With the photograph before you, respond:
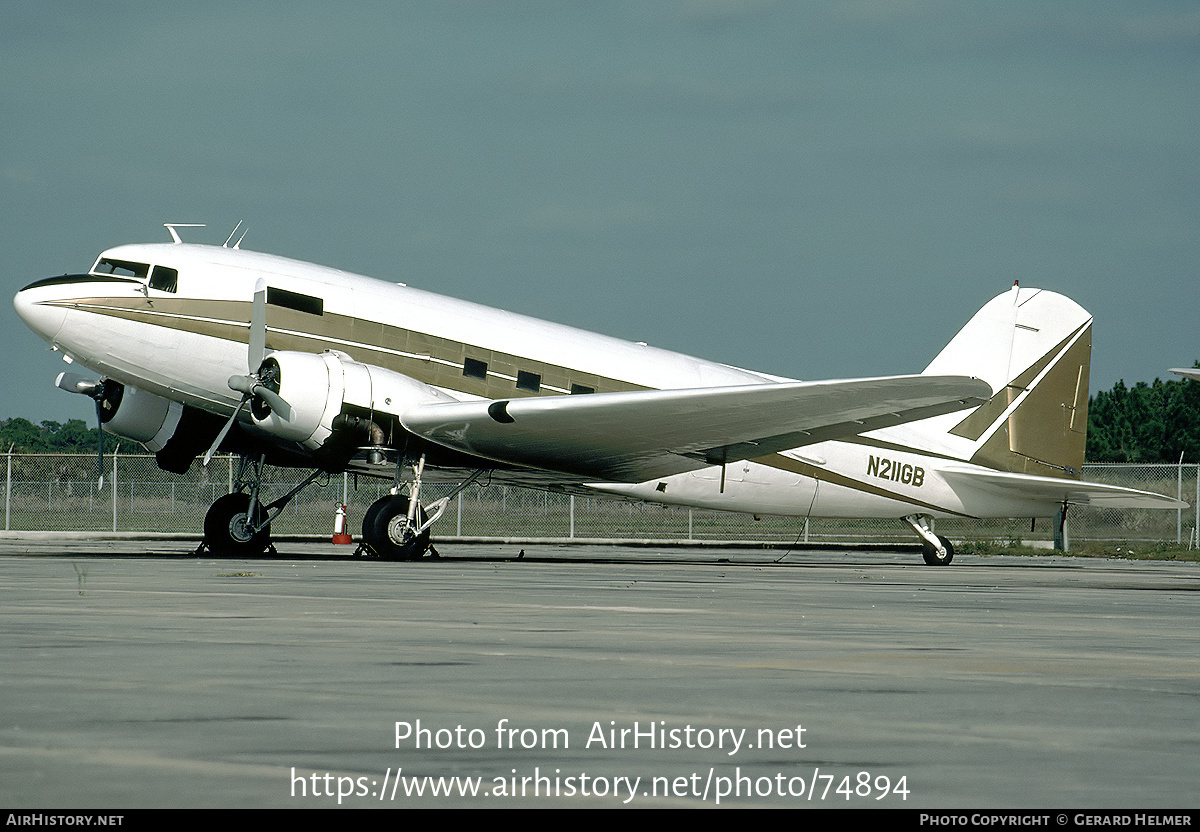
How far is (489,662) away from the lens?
7031 millimetres

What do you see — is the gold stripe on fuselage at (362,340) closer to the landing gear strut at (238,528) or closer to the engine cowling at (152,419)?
the landing gear strut at (238,528)

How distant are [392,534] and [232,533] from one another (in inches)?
147

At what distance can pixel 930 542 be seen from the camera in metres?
25.1

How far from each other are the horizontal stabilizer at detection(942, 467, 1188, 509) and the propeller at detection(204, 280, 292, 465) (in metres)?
12.0

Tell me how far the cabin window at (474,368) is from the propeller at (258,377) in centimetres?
306

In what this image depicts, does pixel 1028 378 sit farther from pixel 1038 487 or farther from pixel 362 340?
pixel 362 340

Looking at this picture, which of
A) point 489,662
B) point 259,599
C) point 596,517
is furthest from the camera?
point 596,517

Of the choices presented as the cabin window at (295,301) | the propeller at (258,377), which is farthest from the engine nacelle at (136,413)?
the cabin window at (295,301)

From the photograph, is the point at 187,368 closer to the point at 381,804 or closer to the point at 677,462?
the point at 677,462

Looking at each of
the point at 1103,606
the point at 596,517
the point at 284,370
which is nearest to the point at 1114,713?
the point at 1103,606

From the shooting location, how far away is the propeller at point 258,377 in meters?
19.2

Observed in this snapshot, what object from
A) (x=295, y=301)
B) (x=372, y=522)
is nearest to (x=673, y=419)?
(x=372, y=522)

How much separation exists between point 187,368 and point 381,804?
684 inches

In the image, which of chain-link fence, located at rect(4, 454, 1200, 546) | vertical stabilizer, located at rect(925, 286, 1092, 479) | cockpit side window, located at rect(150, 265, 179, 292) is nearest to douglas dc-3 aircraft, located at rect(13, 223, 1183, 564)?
cockpit side window, located at rect(150, 265, 179, 292)
